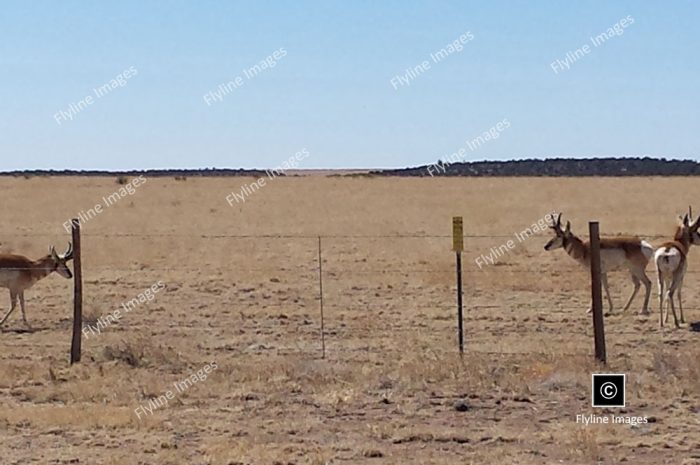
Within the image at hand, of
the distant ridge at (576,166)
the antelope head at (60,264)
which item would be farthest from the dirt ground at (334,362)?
the distant ridge at (576,166)

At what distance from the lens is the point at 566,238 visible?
782 inches

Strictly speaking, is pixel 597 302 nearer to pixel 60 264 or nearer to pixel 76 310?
pixel 76 310

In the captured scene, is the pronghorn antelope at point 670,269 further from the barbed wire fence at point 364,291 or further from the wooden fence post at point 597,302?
the wooden fence post at point 597,302

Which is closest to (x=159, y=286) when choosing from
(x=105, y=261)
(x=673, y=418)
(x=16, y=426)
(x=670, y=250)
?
(x=105, y=261)

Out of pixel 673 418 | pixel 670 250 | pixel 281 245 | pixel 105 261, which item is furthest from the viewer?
pixel 281 245

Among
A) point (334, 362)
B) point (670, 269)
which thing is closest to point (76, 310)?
point (334, 362)

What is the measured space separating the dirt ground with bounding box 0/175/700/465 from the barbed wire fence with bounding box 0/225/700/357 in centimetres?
7

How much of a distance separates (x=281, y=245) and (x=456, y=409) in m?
20.2

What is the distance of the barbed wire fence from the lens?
15.5 metres

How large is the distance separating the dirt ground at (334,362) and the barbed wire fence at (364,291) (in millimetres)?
74

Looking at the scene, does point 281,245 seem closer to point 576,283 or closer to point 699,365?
point 576,283

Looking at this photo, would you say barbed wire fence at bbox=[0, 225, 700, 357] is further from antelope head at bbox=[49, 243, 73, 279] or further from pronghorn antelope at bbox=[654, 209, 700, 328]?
antelope head at bbox=[49, 243, 73, 279]

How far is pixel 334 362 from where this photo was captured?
1291 cm

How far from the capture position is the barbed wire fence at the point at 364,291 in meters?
15.5
